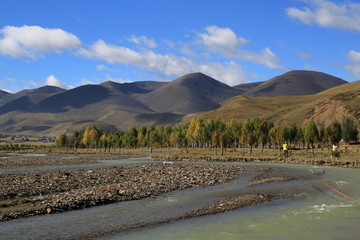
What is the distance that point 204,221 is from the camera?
25.7m

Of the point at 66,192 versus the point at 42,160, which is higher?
the point at 66,192

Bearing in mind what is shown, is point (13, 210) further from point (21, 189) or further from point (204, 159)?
point (204, 159)

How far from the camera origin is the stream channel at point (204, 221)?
22031mm

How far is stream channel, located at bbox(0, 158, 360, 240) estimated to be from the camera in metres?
22.0

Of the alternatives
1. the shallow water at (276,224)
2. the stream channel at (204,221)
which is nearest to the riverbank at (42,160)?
the stream channel at (204,221)

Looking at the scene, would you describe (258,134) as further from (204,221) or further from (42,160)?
(204,221)

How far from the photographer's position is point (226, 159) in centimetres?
10525

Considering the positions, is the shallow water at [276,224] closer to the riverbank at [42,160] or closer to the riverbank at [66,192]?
the riverbank at [66,192]

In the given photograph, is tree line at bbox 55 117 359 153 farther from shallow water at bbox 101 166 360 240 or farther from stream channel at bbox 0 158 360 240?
shallow water at bbox 101 166 360 240

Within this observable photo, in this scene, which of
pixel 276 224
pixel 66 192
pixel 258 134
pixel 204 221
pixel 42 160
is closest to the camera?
pixel 276 224

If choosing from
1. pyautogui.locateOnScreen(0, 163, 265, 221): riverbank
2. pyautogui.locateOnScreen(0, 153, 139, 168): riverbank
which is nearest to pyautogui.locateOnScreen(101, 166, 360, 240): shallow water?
pyautogui.locateOnScreen(0, 163, 265, 221): riverbank

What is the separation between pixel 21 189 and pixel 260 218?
1007 inches

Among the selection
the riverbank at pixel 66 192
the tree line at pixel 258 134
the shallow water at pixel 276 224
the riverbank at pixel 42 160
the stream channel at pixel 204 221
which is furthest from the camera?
the tree line at pixel 258 134

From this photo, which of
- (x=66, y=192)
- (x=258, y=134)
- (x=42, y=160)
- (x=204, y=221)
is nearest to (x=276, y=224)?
(x=204, y=221)
